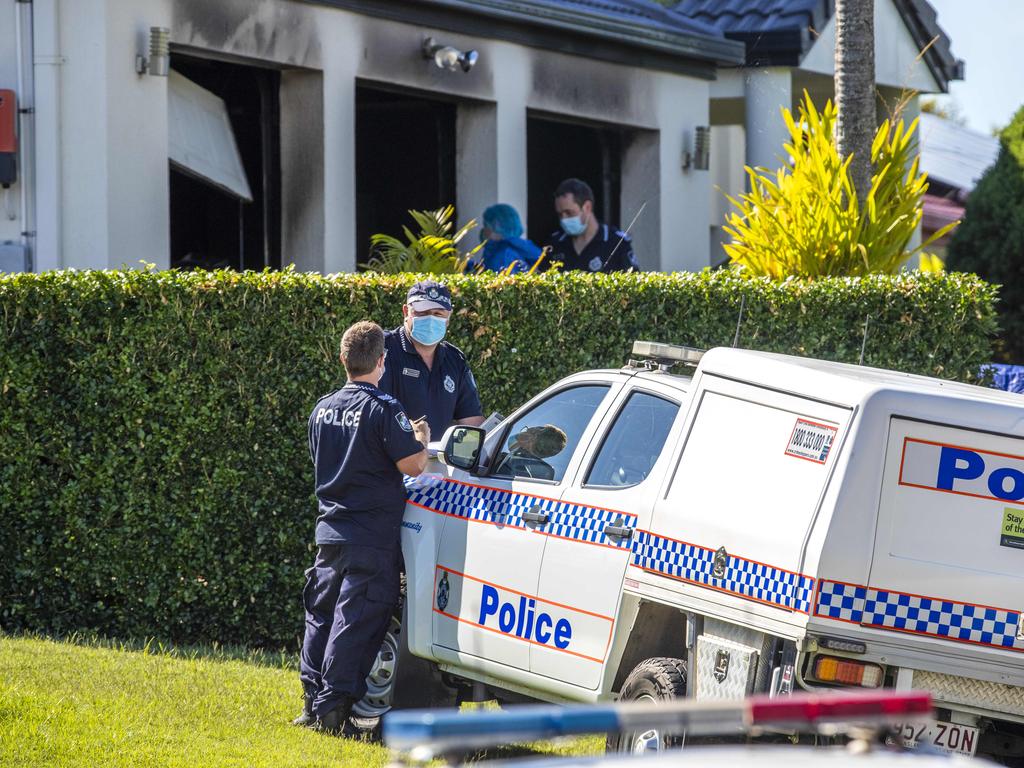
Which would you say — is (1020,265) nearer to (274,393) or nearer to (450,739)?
(274,393)

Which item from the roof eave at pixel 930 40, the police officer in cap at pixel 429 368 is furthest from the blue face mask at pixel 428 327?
the roof eave at pixel 930 40

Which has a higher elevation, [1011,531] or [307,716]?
→ [1011,531]

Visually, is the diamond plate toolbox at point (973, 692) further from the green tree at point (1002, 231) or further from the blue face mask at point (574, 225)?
the green tree at point (1002, 231)

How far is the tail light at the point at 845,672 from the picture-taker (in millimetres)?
5289

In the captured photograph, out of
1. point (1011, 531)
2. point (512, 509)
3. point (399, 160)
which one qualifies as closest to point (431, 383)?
point (512, 509)

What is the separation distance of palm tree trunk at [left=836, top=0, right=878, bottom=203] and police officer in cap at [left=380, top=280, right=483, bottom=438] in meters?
4.64

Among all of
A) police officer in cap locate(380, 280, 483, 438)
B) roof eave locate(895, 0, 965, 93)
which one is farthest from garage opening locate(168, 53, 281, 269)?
roof eave locate(895, 0, 965, 93)

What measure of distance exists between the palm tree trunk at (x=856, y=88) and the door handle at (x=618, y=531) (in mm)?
6279

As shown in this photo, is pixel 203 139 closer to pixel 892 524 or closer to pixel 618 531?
pixel 618 531

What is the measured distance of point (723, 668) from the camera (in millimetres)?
5637

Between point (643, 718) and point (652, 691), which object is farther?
point (652, 691)

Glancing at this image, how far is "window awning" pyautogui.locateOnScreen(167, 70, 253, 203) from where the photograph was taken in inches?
504

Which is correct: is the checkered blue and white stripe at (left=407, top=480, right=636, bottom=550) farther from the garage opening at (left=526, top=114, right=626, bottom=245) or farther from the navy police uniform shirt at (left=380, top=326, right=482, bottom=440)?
the garage opening at (left=526, top=114, right=626, bottom=245)

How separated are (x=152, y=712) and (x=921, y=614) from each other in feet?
12.2
